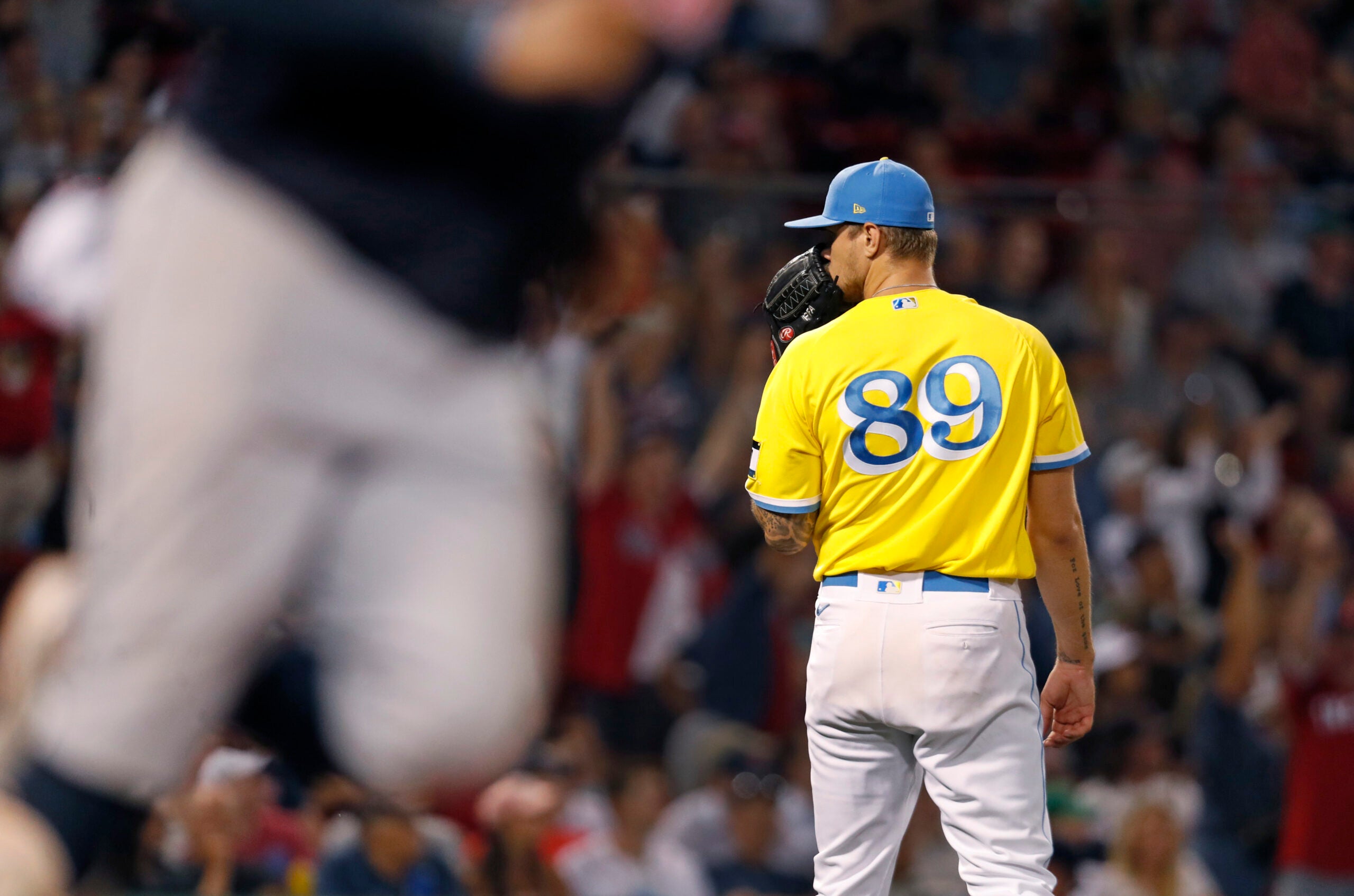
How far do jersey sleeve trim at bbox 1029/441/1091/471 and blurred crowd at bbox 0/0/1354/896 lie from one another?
2.27 meters

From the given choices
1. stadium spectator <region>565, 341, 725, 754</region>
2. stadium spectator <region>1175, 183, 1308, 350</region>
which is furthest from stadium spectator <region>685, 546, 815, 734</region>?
stadium spectator <region>1175, 183, 1308, 350</region>

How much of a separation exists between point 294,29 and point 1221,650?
6.00 metres

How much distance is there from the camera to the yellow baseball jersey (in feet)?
10.6

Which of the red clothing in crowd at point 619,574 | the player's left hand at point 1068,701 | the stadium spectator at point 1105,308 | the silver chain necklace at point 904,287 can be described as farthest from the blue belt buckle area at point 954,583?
the stadium spectator at point 1105,308

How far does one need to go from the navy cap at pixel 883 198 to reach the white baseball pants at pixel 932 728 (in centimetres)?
73

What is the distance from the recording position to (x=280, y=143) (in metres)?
2.02

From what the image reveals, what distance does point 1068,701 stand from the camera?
3.46m

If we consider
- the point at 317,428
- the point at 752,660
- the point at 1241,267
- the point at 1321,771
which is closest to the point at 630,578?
the point at 752,660

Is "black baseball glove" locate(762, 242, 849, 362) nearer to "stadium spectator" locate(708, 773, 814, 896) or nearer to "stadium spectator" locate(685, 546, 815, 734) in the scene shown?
"stadium spectator" locate(708, 773, 814, 896)

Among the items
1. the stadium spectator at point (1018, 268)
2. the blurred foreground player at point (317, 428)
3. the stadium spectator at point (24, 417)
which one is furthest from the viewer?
the stadium spectator at point (1018, 268)

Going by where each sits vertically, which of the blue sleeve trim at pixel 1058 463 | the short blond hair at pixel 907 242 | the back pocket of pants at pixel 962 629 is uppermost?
the short blond hair at pixel 907 242

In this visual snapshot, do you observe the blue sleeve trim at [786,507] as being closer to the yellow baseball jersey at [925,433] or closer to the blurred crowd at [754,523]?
A: the yellow baseball jersey at [925,433]

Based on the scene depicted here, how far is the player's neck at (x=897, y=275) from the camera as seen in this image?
3.40 meters

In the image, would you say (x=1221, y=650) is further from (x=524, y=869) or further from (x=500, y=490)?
(x=500, y=490)
